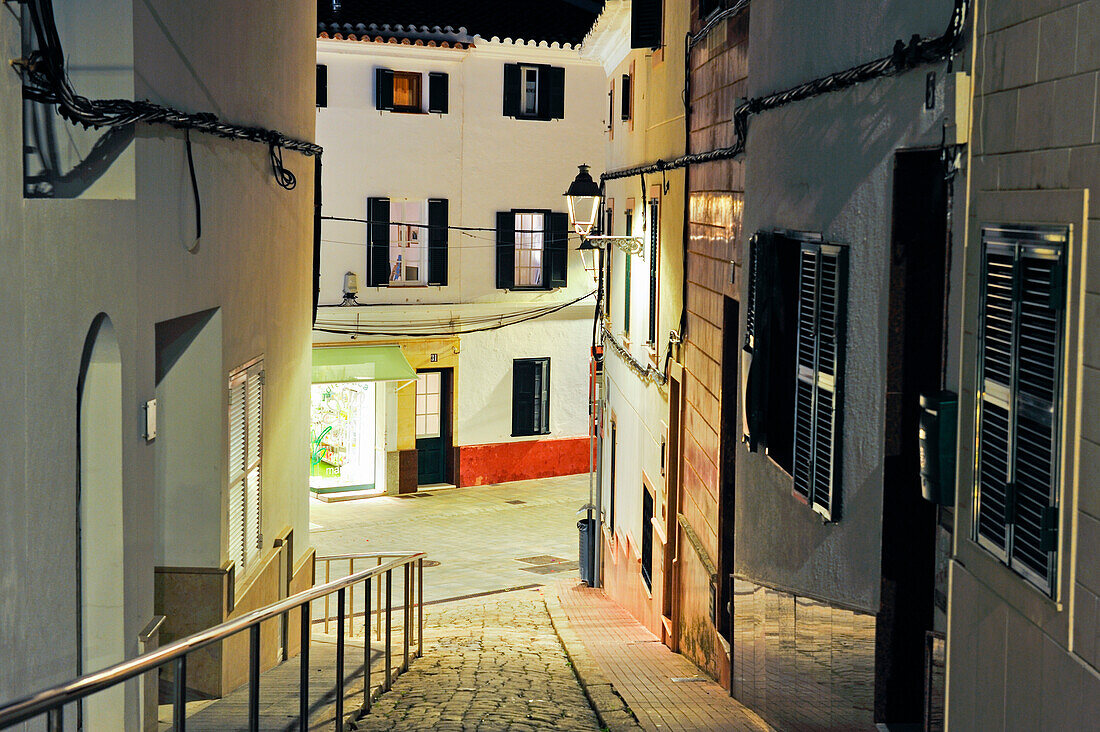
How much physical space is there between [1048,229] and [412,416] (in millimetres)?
23040

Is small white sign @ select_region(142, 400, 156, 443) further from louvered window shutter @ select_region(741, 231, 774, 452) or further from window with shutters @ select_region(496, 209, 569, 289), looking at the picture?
window with shutters @ select_region(496, 209, 569, 289)

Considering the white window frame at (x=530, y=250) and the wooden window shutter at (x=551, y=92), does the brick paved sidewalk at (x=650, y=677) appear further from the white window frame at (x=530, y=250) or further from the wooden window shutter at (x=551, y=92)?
the wooden window shutter at (x=551, y=92)

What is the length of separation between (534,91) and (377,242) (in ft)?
17.2

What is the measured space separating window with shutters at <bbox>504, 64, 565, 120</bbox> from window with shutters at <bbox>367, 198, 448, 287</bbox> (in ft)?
9.39

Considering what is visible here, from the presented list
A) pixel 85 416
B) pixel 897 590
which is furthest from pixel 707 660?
pixel 85 416

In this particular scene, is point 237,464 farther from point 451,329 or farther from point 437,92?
point 437,92

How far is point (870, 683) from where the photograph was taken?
19.7 ft

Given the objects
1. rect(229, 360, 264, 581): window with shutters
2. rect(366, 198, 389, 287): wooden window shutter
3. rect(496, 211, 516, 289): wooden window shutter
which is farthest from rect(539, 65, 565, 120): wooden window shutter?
rect(229, 360, 264, 581): window with shutters

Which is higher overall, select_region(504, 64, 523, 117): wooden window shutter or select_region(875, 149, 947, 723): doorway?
select_region(504, 64, 523, 117): wooden window shutter

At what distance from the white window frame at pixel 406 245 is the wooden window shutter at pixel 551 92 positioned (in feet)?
12.0

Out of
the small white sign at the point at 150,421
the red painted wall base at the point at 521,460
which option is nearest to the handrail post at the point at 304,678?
the small white sign at the point at 150,421

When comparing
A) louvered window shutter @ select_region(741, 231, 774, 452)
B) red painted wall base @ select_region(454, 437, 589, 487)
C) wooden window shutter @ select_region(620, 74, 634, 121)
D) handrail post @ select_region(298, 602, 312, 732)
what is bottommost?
red painted wall base @ select_region(454, 437, 589, 487)

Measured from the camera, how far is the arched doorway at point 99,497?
268 inches

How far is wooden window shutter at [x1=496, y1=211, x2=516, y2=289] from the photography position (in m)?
27.3
